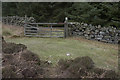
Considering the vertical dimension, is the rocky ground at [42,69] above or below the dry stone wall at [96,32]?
below

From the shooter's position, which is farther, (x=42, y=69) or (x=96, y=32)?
(x=96, y=32)

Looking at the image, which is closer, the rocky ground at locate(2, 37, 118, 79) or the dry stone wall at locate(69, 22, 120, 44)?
the rocky ground at locate(2, 37, 118, 79)

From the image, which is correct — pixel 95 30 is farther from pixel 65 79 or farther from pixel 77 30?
pixel 65 79

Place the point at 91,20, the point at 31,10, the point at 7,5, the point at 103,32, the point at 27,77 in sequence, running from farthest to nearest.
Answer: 1. the point at 7,5
2. the point at 31,10
3. the point at 91,20
4. the point at 103,32
5. the point at 27,77

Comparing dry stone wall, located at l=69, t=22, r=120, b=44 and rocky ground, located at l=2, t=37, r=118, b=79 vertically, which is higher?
dry stone wall, located at l=69, t=22, r=120, b=44

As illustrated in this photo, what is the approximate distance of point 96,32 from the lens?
30.7 ft

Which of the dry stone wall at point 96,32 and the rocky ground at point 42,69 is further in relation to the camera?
the dry stone wall at point 96,32

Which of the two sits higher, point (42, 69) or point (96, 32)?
point (96, 32)

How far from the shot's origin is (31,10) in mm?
17984

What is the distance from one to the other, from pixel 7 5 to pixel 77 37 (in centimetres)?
1690

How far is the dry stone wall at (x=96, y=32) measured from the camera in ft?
29.0

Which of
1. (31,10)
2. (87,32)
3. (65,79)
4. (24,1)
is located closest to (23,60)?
(65,79)

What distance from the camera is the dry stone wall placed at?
348 inches

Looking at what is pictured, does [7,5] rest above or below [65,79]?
above
